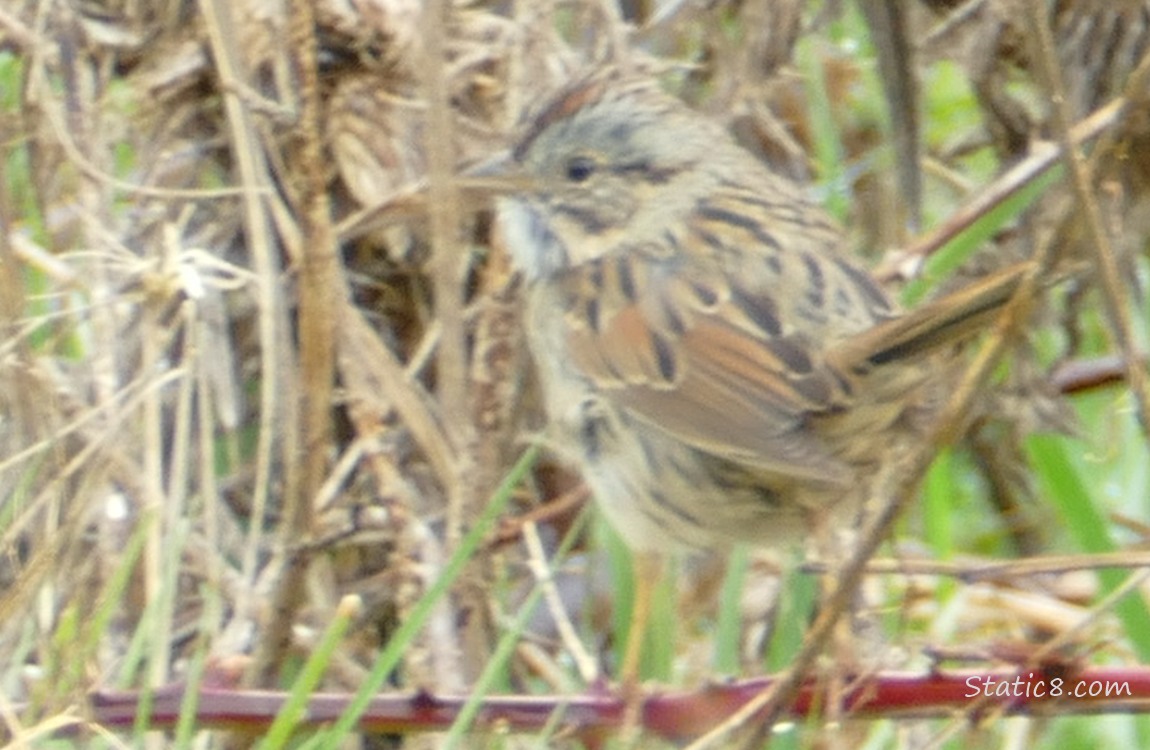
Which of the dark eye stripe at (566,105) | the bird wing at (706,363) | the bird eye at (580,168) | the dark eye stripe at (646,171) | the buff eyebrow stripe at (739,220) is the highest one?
the dark eye stripe at (566,105)

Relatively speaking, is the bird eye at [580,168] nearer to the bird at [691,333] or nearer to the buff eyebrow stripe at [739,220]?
the bird at [691,333]

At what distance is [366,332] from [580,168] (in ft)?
1.17

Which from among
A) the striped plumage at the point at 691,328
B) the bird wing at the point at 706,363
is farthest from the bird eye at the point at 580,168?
the bird wing at the point at 706,363

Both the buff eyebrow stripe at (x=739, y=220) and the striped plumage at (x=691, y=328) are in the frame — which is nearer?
the striped plumage at (x=691, y=328)

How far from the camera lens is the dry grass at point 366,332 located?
6.78ft

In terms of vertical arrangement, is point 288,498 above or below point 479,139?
below

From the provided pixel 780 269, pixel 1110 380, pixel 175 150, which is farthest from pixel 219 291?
pixel 1110 380

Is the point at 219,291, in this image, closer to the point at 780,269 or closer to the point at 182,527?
the point at 182,527

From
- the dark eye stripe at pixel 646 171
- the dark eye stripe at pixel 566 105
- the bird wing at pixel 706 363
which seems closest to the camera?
the bird wing at pixel 706 363

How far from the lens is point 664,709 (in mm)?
1737

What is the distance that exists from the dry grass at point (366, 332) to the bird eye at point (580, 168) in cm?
13

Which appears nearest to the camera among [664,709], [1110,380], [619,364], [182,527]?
[664,709]

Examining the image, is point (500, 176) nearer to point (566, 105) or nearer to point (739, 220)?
point (566, 105)

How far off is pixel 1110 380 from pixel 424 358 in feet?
3.39
